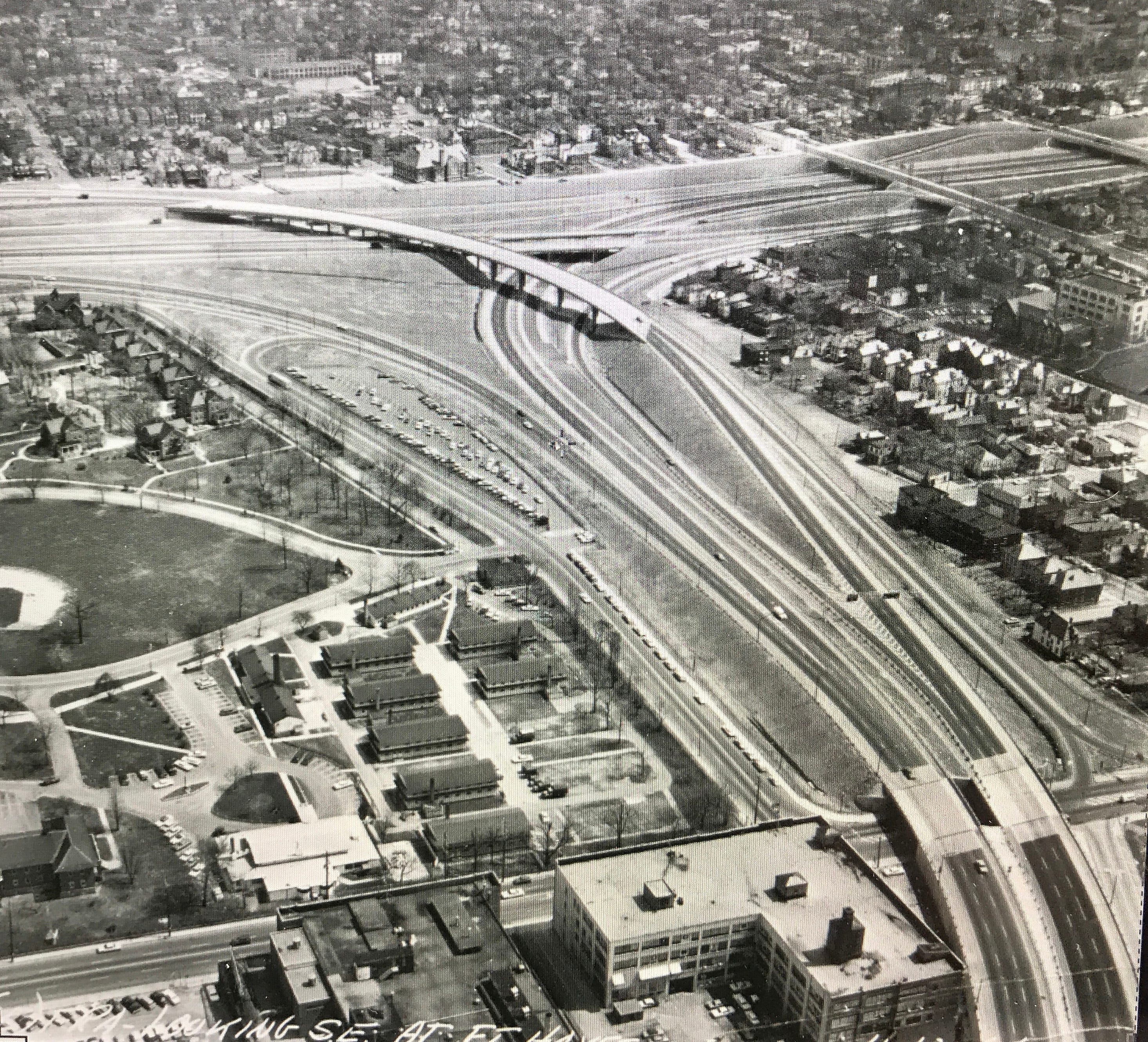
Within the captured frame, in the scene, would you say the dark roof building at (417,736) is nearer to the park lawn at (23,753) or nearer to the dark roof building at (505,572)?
the dark roof building at (505,572)

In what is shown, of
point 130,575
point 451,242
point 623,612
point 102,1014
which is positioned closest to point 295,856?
point 102,1014

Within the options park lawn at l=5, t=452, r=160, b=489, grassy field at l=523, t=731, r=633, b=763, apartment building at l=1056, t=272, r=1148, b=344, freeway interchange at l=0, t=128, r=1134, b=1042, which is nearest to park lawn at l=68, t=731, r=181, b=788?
grassy field at l=523, t=731, r=633, b=763

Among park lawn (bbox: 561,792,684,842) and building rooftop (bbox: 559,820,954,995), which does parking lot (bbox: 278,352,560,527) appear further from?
building rooftop (bbox: 559,820,954,995)

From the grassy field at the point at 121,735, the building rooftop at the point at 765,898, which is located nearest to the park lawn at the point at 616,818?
the building rooftop at the point at 765,898

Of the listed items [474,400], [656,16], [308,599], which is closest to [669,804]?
[308,599]

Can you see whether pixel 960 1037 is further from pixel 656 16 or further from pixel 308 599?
pixel 656 16

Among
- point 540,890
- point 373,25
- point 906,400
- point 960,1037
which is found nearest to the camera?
point 960,1037

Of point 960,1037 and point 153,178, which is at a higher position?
point 153,178
